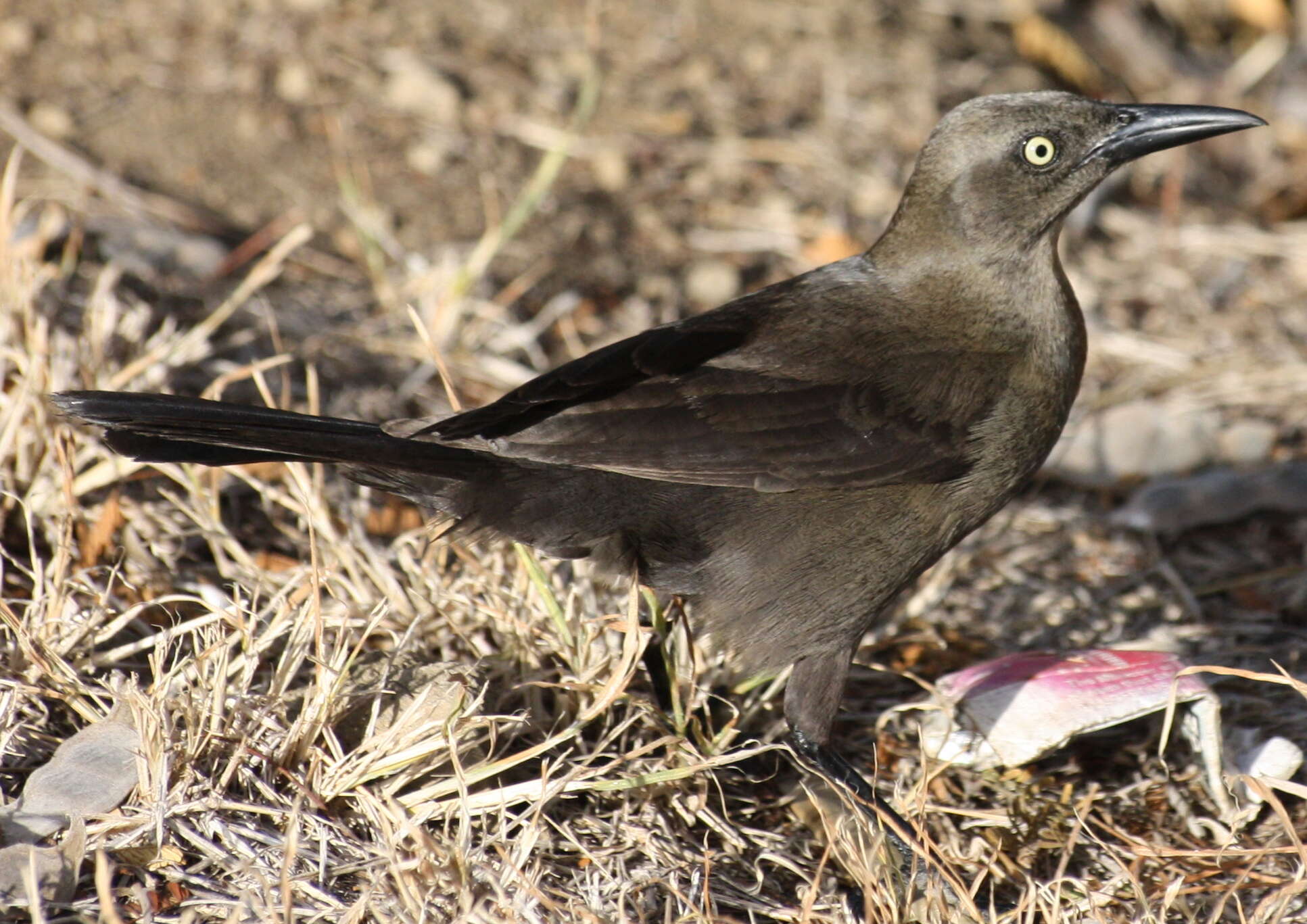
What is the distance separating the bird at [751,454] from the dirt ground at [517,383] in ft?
0.63

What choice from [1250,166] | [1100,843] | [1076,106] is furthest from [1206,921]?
[1250,166]

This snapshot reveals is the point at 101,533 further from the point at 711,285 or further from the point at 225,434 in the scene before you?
the point at 711,285

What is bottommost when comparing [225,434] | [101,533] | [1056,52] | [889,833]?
[101,533]

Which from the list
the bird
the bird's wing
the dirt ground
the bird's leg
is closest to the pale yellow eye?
the bird

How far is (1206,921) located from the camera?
2.65 m

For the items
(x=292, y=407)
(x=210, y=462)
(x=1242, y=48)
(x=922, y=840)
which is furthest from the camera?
(x=1242, y=48)

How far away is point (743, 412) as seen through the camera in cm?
299

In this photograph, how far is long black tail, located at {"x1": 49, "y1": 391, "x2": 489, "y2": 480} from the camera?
108 inches

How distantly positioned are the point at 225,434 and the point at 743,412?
1.04 m

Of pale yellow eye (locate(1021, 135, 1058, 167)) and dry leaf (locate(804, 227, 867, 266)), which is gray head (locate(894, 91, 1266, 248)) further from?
dry leaf (locate(804, 227, 867, 266))

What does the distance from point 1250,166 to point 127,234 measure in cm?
453

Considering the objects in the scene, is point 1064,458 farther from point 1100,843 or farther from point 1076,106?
point 1100,843

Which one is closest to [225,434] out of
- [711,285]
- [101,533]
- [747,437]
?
[101,533]

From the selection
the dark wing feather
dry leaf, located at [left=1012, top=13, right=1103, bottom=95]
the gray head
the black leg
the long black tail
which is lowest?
the black leg
